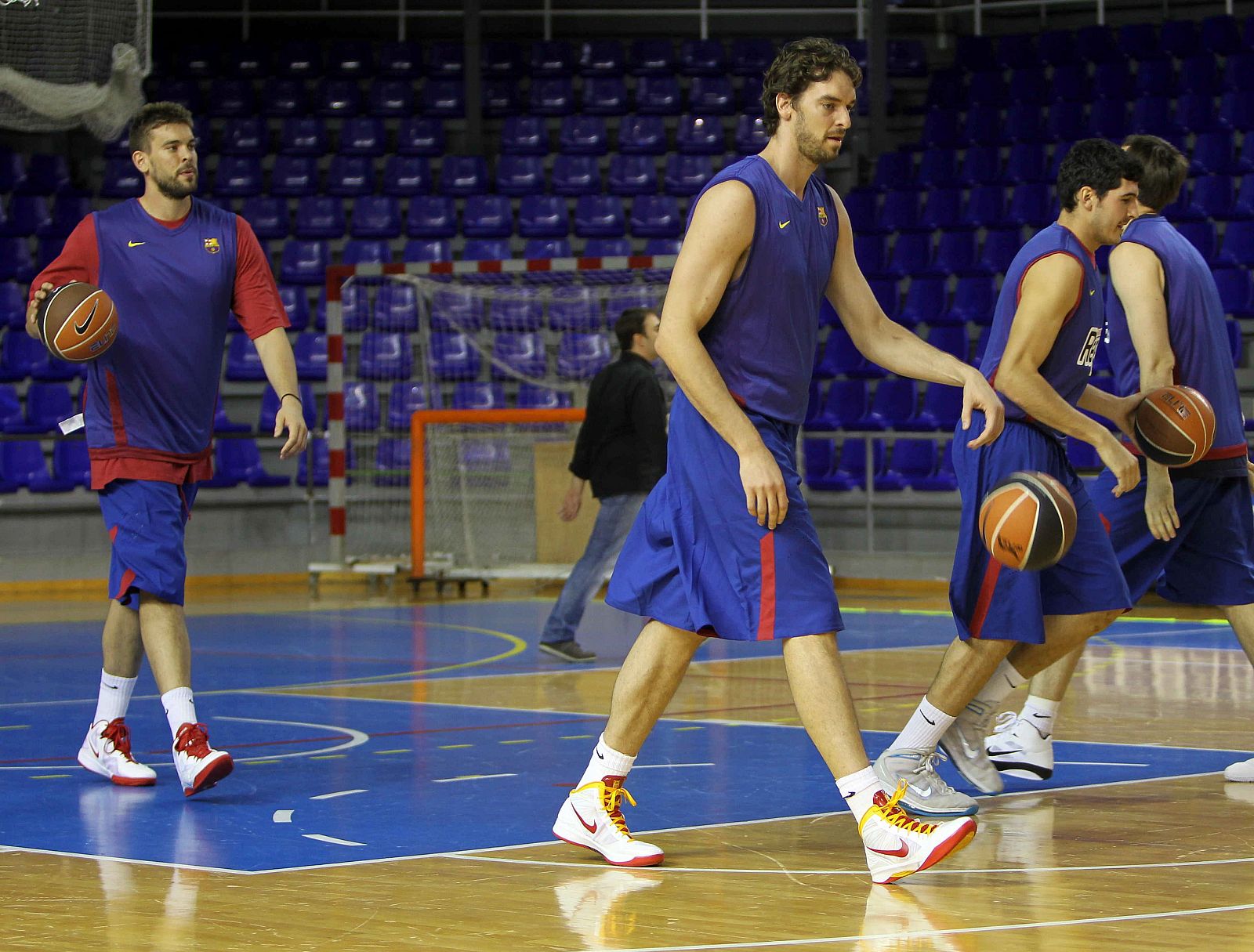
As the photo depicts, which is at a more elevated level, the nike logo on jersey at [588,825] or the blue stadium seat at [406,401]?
the blue stadium seat at [406,401]

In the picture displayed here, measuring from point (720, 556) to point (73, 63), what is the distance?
796cm

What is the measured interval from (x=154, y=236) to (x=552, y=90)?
1479cm

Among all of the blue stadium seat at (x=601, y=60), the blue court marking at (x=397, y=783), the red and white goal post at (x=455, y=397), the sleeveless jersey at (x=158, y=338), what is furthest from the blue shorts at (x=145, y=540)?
the blue stadium seat at (x=601, y=60)

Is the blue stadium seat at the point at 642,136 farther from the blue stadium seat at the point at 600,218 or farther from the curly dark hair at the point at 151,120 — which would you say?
the curly dark hair at the point at 151,120

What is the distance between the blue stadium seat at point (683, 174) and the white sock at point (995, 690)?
560 inches

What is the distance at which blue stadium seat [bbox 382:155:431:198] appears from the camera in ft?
62.4

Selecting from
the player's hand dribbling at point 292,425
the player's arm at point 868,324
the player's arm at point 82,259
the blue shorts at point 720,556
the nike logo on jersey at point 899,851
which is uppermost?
the player's arm at point 82,259

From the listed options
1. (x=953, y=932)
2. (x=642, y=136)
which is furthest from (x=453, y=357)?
(x=953, y=932)

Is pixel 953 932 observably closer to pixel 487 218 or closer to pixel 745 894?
pixel 745 894

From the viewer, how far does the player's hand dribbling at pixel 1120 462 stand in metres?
5.04

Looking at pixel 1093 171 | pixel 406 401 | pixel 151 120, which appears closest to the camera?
pixel 1093 171

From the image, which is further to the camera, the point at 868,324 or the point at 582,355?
the point at 582,355

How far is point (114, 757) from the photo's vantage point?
573 centimetres

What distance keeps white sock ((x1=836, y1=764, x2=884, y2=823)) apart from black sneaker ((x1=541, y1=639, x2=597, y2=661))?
526cm
